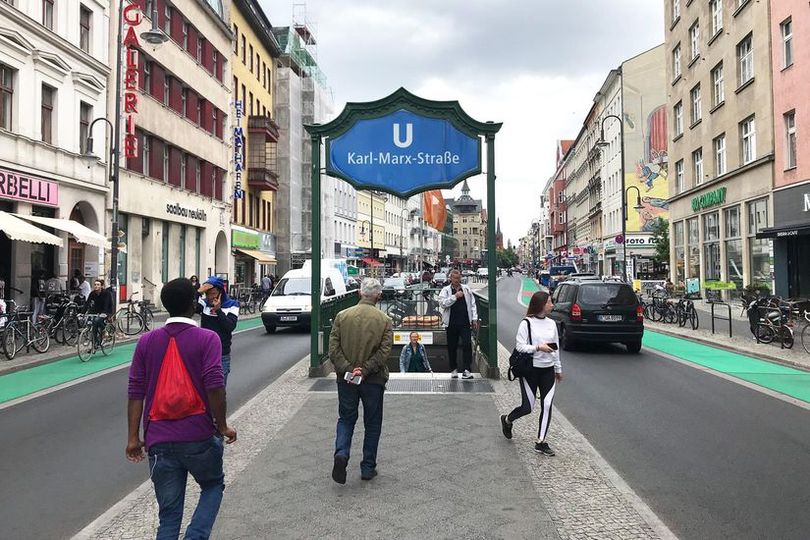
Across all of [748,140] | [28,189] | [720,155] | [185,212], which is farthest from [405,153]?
[720,155]

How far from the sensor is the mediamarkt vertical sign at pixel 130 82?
2583 cm

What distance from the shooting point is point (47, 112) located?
72.0ft

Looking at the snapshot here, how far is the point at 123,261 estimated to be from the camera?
27.5 meters

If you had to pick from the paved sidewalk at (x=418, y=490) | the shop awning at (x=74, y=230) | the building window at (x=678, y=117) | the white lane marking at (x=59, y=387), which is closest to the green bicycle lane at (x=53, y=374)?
the white lane marking at (x=59, y=387)

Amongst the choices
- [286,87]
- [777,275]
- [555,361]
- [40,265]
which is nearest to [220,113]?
[286,87]

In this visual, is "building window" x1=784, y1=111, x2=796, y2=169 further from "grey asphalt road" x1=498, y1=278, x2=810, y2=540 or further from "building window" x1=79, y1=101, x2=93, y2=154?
"building window" x1=79, y1=101, x2=93, y2=154

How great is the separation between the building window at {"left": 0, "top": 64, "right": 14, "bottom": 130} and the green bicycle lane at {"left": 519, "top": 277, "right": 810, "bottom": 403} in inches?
768

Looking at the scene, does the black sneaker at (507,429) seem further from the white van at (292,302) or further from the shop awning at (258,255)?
the shop awning at (258,255)

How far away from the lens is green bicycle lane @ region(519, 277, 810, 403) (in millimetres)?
10453

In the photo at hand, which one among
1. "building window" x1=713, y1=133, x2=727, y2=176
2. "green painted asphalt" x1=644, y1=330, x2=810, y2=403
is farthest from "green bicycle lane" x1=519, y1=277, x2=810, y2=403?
"building window" x1=713, y1=133, x2=727, y2=176

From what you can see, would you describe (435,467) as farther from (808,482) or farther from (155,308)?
(155,308)

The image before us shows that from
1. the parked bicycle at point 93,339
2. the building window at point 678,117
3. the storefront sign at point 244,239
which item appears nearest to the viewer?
the parked bicycle at point 93,339

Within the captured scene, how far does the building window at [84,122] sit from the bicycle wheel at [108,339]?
1074 cm

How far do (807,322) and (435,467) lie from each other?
12106 mm
